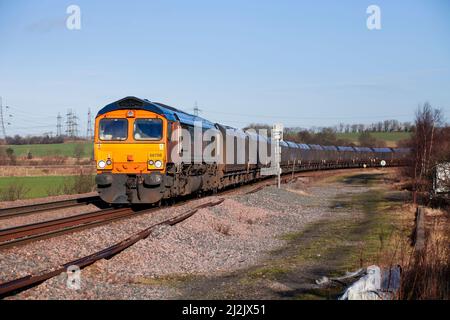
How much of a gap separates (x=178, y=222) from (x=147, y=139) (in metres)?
4.58

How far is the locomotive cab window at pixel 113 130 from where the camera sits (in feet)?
61.8

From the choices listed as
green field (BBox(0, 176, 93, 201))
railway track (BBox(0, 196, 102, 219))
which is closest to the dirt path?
railway track (BBox(0, 196, 102, 219))

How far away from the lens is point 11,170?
155ft

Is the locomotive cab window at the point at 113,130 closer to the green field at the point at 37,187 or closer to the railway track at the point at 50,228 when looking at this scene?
the railway track at the point at 50,228

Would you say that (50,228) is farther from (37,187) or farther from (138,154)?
(37,187)

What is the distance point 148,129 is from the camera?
61.6 feet

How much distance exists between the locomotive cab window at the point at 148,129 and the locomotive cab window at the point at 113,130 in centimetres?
41

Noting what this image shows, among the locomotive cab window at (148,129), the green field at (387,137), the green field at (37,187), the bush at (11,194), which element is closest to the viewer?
the locomotive cab window at (148,129)

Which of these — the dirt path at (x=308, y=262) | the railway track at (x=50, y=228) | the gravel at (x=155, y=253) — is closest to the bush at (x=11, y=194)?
the railway track at (x=50, y=228)

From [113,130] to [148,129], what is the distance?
1.24 metres

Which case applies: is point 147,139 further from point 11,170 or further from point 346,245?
point 11,170

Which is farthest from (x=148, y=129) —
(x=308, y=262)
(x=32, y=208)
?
(x=308, y=262)
